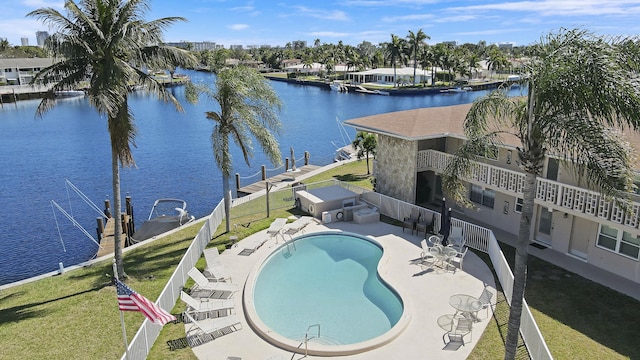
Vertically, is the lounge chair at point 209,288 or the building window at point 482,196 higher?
the building window at point 482,196

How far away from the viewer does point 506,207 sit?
75.7ft

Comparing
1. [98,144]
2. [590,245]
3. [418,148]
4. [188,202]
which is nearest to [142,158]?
[98,144]

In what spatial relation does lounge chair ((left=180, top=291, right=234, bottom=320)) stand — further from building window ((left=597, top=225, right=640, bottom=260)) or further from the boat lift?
the boat lift

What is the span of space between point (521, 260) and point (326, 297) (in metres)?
8.17

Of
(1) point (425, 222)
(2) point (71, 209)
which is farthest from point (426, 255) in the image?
(2) point (71, 209)

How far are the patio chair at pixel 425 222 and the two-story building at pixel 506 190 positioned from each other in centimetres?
232

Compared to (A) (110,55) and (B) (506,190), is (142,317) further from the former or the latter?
(B) (506,190)

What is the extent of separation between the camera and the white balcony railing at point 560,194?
55.3 ft

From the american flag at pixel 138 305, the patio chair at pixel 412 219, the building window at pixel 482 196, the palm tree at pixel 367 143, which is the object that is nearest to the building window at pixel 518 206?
the building window at pixel 482 196

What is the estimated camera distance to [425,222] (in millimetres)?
23297

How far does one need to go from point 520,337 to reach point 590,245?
24.5 ft

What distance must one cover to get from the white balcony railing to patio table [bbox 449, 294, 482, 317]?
4.63 meters

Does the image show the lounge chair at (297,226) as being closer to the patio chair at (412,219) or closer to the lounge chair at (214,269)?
the lounge chair at (214,269)

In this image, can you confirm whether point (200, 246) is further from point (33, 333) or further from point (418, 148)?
point (418, 148)
